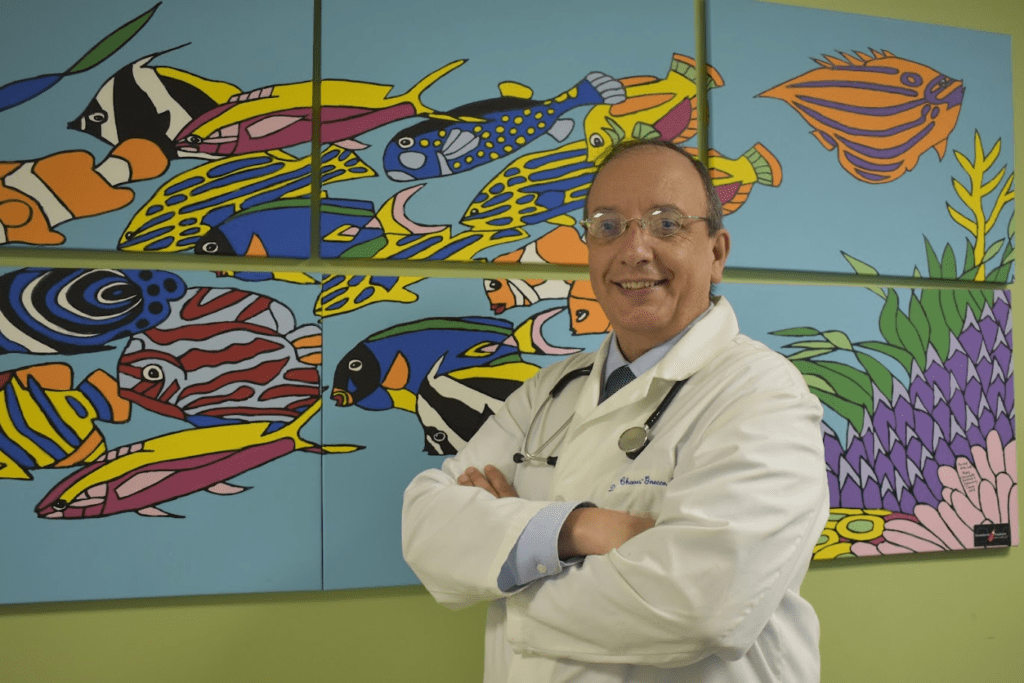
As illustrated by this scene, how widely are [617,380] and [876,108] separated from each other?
3.79 ft

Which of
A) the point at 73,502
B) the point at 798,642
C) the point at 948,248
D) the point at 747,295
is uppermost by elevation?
the point at 948,248

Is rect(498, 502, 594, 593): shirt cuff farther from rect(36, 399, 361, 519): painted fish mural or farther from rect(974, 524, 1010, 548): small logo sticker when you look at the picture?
rect(974, 524, 1010, 548): small logo sticker

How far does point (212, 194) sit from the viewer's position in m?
1.56

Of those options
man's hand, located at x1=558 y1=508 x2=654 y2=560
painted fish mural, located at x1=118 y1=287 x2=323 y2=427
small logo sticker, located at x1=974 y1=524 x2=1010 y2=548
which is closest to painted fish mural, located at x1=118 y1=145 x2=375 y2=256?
painted fish mural, located at x1=118 y1=287 x2=323 y2=427

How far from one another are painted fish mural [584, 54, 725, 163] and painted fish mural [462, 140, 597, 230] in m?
0.05

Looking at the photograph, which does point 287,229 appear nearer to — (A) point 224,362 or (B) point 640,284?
(A) point 224,362

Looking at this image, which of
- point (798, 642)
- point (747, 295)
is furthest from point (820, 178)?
point (798, 642)

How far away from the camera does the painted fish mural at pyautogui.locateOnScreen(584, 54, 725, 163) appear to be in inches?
69.1

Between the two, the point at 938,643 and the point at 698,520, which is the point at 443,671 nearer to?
the point at 698,520

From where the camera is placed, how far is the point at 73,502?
1487mm

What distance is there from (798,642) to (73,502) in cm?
134

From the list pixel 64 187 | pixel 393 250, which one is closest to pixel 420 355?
pixel 393 250

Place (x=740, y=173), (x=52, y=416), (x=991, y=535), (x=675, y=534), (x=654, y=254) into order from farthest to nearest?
1. (x=991, y=535)
2. (x=740, y=173)
3. (x=52, y=416)
4. (x=654, y=254)
5. (x=675, y=534)

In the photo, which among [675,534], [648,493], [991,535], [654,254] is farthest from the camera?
[991,535]
